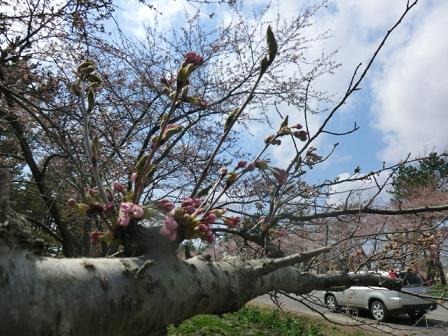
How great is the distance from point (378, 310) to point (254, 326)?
4292 mm

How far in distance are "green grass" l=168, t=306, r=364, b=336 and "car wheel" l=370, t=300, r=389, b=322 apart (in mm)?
1680

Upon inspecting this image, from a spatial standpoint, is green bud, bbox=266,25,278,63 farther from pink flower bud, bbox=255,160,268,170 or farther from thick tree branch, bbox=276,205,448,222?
thick tree branch, bbox=276,205,448,222

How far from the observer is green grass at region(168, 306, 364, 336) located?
8680 millimetres

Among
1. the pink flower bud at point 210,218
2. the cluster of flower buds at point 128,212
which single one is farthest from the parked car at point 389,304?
the cluster of flower buds at point 128,212

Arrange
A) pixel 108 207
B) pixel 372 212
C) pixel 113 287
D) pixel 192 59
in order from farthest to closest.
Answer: pixel 372 212 < pixel 192 59 < pixel 108 207 < pixel 113 287

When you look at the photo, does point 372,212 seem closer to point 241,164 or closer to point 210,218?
point 241,164

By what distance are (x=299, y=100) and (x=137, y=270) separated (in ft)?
20.4

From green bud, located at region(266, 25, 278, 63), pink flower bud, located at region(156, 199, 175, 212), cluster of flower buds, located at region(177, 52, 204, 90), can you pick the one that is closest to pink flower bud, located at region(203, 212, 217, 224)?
pink flower bud, located at region(156, 199, 175, 212)

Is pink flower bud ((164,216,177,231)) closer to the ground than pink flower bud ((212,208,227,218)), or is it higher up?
closer to the ground

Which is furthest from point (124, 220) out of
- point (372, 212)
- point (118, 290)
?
point (372, 212)

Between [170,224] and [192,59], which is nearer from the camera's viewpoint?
[170,224]

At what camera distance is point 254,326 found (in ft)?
34.8

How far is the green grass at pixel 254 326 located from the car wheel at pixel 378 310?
5.51 ft

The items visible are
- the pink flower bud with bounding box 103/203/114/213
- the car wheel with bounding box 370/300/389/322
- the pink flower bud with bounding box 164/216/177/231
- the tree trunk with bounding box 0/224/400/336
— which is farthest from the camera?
the car wheel with bounding box 370/300/389/322
